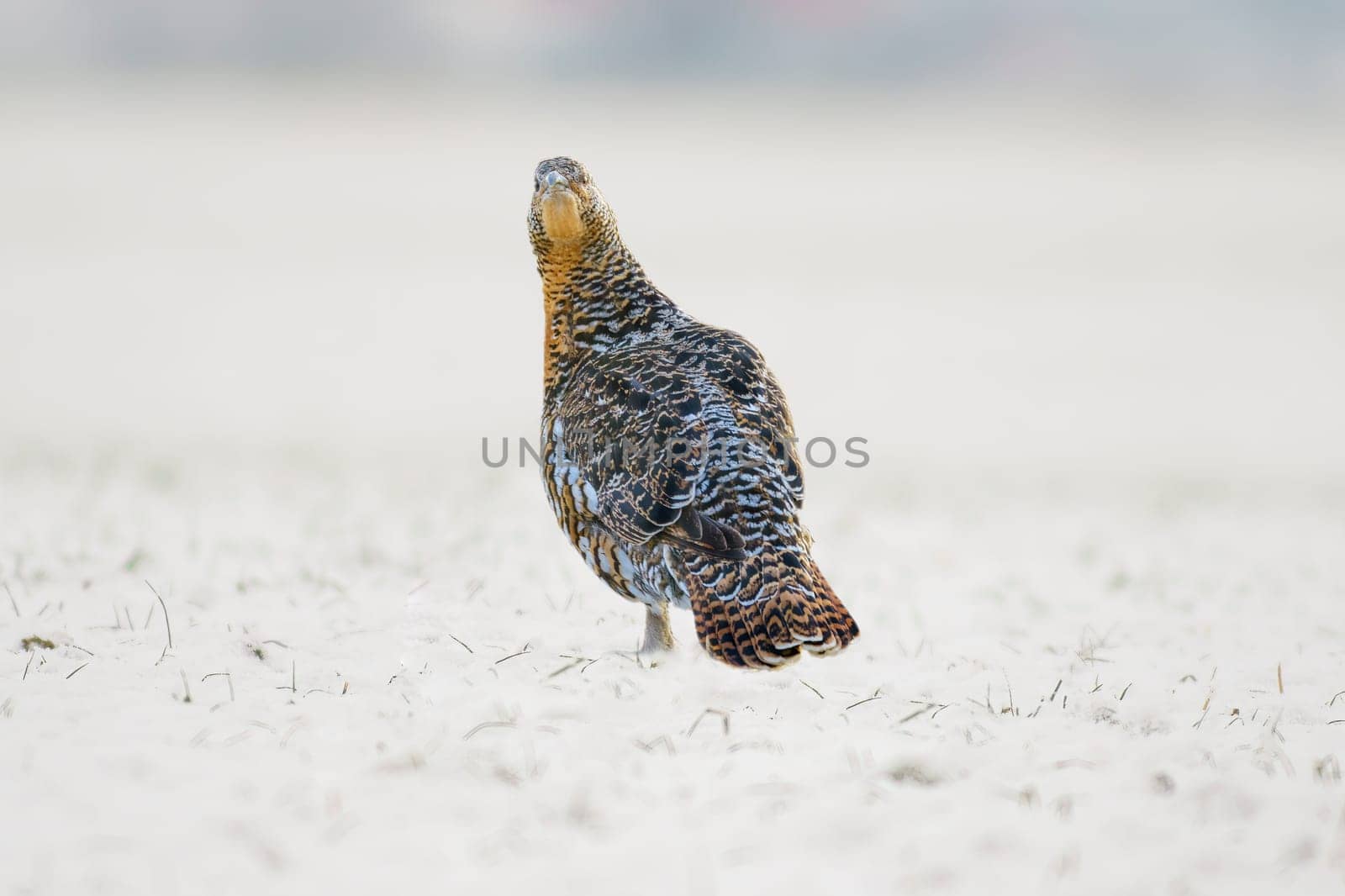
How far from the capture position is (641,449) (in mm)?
4980

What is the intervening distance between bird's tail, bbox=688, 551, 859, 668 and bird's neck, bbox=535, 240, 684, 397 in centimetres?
170

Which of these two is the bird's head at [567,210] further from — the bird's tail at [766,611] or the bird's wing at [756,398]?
Result: the bird's tail at [766,611]

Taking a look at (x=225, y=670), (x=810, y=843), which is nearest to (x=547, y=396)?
(x=225, y=670)

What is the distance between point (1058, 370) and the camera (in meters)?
28.7

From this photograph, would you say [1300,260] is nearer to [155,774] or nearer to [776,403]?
[776,403]

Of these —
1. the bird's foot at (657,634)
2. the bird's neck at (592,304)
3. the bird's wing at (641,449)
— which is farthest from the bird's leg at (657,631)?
the bird's neck at (592,304)

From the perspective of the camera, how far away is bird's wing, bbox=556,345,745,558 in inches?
188

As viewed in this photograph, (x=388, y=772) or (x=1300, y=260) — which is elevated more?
(x=1300, y=260)

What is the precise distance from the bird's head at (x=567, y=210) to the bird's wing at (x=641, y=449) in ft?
2.71

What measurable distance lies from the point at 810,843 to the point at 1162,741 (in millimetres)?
1679

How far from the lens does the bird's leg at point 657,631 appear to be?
17.9 feet

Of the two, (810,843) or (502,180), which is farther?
(502,180)

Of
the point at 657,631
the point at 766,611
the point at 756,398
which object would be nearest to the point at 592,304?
the point at 756,398

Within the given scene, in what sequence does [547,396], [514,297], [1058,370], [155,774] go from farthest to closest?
[514,297]
[1058,370]
[547,396]
[155,774]
